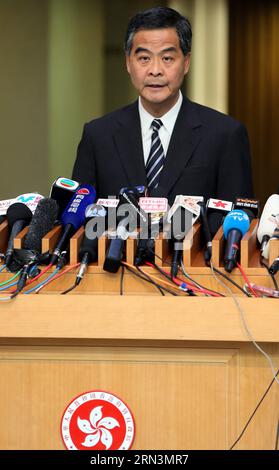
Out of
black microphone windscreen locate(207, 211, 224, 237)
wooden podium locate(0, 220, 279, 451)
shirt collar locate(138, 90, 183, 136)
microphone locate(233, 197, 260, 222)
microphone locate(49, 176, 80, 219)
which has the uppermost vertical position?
shirt collar locate(138, 90, 183, 136)

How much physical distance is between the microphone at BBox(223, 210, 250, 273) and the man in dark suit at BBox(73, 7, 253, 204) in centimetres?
65

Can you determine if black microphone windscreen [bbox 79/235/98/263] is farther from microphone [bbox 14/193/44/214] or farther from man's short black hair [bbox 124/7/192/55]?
man's short black hair [bbox 124/7/192/55]

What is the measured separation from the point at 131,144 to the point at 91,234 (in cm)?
81

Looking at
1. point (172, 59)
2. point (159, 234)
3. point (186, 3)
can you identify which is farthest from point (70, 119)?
point (159, 234)

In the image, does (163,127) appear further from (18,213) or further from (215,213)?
(18,213)

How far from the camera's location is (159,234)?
2.61 metres

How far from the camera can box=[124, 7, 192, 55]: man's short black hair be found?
329 cm

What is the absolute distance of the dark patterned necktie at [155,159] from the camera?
3.33 m

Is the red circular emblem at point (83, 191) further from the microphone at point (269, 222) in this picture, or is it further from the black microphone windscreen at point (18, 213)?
the microphone at point (269, 222)

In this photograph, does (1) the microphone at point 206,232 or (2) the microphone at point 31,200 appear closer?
(1) the microphone at point 206,232

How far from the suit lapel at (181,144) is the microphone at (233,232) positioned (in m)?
0.69

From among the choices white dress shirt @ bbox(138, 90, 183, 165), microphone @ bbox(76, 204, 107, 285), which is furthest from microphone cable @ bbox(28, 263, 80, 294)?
white dress shirt @ bbox(138, 90, 183, 165)

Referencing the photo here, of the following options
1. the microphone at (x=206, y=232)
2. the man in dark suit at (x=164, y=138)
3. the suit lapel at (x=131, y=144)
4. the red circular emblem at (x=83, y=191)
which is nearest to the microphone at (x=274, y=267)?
the microphone at (x=206, y=232)

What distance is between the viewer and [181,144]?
3336 mm
